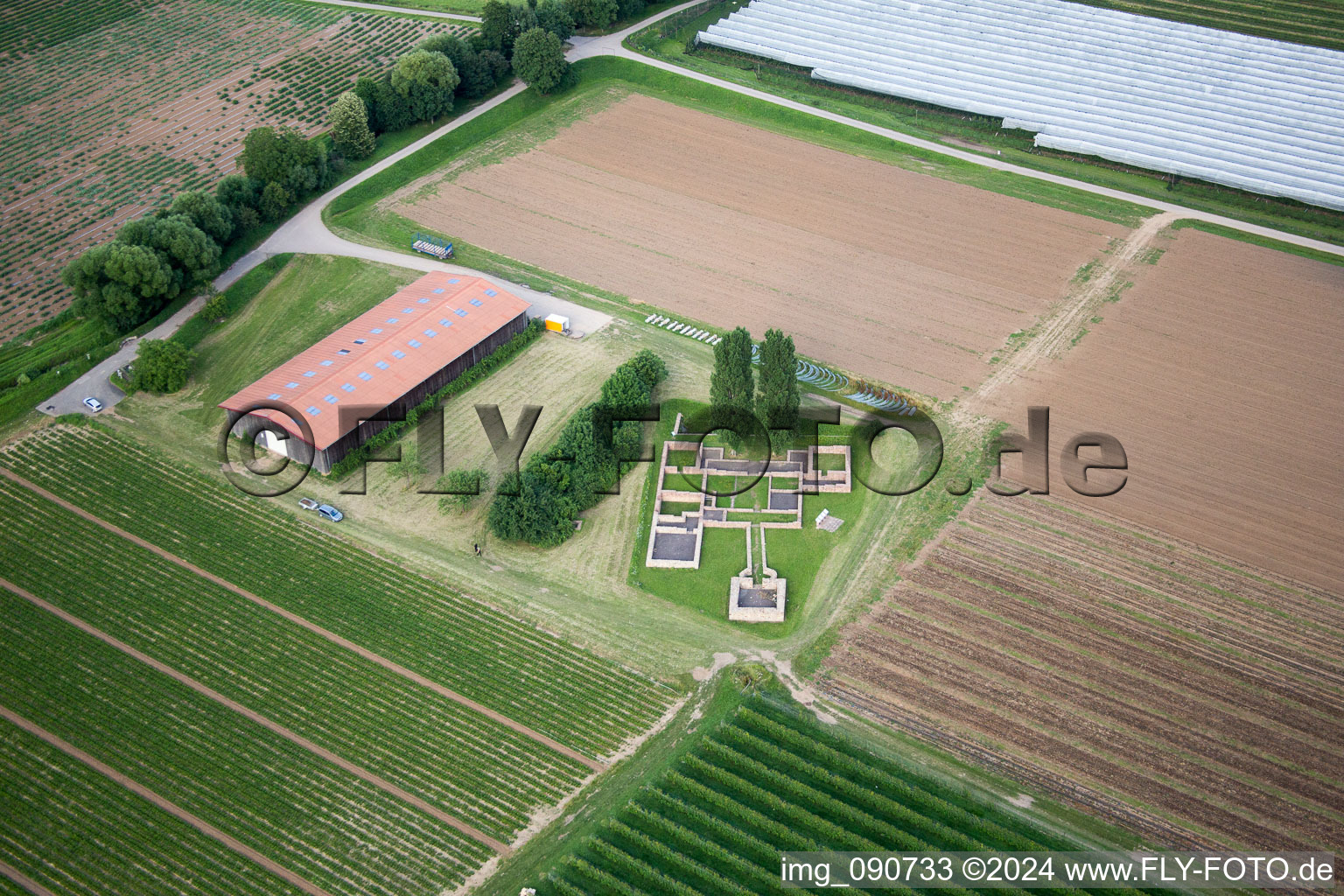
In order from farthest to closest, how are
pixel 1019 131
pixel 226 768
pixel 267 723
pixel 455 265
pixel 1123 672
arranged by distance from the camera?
pixel 1019 131 → pixel 455 265 → pixel 1123 672 → pixel 267 723 → pixel 226 768

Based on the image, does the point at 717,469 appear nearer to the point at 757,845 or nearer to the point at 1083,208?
the point at 757,845

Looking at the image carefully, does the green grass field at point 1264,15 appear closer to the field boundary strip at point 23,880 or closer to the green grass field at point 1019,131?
the green grass field at point 1019,131

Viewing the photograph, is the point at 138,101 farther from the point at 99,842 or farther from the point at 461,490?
the point at 99,842

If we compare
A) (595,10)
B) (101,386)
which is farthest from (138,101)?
(595,10)

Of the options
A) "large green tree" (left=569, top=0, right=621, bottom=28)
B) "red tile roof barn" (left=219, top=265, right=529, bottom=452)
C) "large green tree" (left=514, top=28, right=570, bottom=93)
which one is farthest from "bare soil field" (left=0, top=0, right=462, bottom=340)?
"red tile roof barn" (left=219, top=265, right=529, bottom=452)

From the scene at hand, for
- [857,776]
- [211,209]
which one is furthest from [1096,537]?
[211,209]

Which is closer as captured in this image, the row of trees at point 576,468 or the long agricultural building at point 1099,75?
the row of trees at point 576,468

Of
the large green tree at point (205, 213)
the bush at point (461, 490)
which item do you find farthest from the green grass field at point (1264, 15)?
the bush at point (461, 490)

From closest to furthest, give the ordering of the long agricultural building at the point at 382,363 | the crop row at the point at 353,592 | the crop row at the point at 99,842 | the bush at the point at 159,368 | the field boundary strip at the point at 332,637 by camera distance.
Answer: the crop row at the point at 99,842, the field boundary strip at the point at 332,637, the crop row at the point at 353,592, the long agricultural building at the point at 382,363, the bush at the point at 159,368
